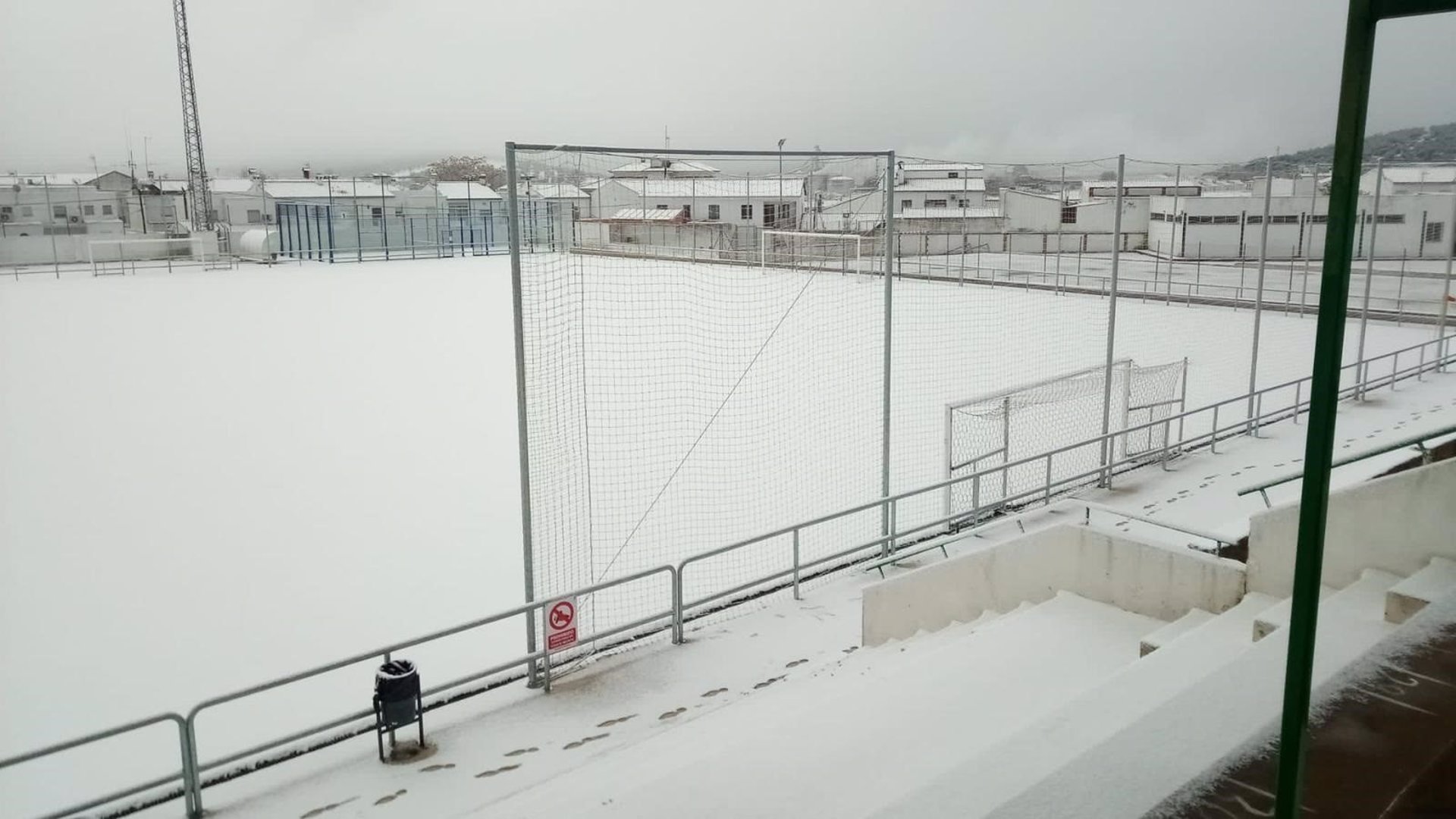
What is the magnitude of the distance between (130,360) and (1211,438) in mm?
13258

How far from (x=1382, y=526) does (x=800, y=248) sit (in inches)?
331

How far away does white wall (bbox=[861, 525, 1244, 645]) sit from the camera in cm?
469

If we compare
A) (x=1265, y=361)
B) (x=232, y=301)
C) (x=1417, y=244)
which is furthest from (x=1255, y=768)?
(x=232, y=301)

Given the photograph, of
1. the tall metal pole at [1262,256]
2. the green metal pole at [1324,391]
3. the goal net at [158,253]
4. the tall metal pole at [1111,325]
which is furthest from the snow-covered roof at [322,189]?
the green metal pole at [1324,391]

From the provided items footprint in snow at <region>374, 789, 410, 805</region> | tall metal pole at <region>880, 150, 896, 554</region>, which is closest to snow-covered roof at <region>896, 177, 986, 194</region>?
tall metal pole at <region>880, 150, 896, 554</region>

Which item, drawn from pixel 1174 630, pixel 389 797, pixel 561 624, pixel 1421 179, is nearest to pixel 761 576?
pixel 561 624

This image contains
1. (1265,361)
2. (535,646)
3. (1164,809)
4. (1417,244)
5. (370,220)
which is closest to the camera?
(1164,809)

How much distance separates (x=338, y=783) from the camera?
12.1 feet

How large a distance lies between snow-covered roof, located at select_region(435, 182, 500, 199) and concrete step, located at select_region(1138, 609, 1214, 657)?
30.1 meters

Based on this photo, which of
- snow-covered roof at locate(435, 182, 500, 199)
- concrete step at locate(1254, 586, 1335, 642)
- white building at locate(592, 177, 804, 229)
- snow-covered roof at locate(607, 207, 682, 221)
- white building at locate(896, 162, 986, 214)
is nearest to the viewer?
concrete step at locate(1254, 586, 1335, 642)

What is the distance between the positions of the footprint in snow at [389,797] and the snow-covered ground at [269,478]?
0.50m

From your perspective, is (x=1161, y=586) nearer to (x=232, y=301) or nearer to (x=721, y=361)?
(x=721, y=361)

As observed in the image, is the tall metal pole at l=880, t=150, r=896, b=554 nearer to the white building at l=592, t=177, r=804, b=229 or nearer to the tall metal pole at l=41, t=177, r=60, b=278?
the white building at l=592, t=177, r=804, b=229

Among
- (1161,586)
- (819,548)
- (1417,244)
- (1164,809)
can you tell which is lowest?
(819,548)
